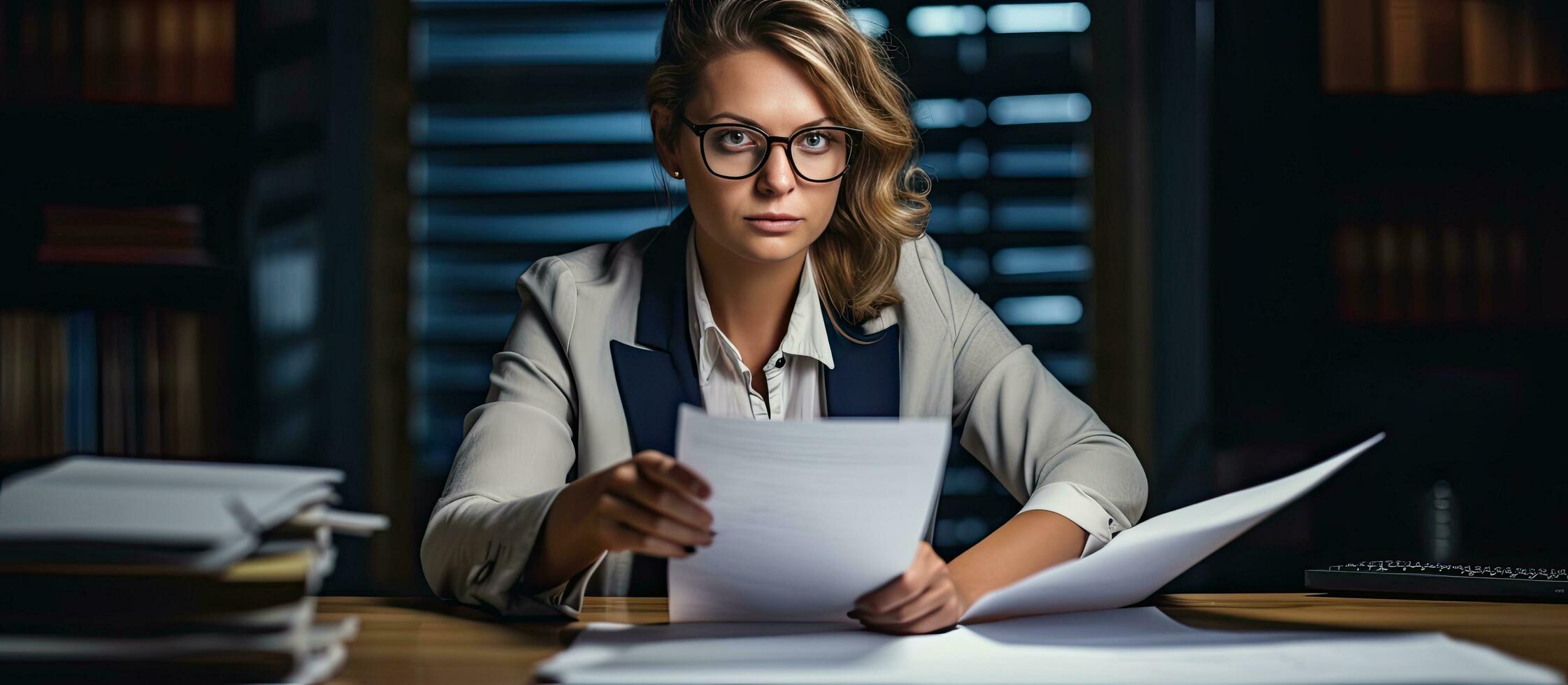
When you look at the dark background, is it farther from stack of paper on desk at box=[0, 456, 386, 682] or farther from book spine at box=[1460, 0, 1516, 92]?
stack of paper on desk at box=[0, 456, 386, 682]

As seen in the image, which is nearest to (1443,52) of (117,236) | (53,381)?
(117,236)

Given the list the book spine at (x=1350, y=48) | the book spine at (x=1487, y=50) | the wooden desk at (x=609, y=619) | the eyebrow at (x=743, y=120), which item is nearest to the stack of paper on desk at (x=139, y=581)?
the wooden desk at (x=609, y=619)

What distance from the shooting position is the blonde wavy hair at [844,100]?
3.64ft

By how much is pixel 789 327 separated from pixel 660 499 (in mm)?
501

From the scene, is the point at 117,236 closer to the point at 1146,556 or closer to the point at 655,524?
the point at 655,524

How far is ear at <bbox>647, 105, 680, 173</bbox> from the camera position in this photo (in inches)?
47.6

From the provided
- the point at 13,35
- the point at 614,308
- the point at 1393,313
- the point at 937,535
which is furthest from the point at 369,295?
the point at 1393,313

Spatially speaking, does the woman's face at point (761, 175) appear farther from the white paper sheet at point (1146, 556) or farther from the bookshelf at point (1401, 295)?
the bookshelf at point (1401, 295)

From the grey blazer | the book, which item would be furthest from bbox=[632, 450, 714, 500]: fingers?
the book

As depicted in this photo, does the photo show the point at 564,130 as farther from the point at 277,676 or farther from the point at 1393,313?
the point at 277,676

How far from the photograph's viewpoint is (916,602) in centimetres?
77

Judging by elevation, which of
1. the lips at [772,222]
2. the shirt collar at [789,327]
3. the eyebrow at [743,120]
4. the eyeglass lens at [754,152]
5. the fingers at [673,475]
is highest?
the eyebrow at [743,120]

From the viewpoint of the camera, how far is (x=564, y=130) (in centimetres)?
288

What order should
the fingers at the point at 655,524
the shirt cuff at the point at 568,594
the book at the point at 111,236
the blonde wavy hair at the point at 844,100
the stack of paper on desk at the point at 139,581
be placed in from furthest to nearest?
the book at the point at 111,236
the blonde wavy hair at the point at 844,100
the shirt cuff at the point at 568,594
the fingers at the point at 655,524
the stack of paper on desk at the point at 139,581
